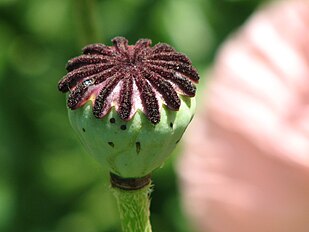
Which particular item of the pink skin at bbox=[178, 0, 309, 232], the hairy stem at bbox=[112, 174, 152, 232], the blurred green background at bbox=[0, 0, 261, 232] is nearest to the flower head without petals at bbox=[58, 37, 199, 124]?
the hairy stem at bbox=[112, 174, 152, 232]

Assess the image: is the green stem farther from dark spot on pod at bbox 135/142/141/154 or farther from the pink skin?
the pink skin

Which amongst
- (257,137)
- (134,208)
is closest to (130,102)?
(134,208)

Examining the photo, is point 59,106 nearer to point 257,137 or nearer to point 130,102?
point 257,137

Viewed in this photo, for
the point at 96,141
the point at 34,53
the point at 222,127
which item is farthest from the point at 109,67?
the point at 34,53

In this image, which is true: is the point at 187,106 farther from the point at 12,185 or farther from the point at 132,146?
the point at 12,185

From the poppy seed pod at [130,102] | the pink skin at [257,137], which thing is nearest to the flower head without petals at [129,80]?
the poppy seed pod at [130,102]

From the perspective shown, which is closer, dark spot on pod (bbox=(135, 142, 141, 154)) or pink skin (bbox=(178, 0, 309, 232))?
dark spot on pod (bbox=(135, 142, 141, 154))

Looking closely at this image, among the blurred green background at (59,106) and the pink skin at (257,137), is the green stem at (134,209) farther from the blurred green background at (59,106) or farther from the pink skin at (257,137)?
the blurred green background at (59,106)
